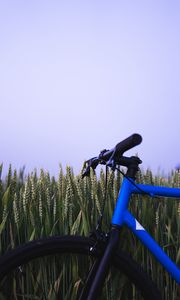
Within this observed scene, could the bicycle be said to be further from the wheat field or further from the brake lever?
the wheat field

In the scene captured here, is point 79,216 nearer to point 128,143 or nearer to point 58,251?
point 58,251

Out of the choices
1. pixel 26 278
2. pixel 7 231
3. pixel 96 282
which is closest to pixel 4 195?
pixel 7 231

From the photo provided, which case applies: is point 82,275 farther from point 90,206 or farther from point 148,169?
point 148,169

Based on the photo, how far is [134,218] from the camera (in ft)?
8.68

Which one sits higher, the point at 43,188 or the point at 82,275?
the point at 43,188

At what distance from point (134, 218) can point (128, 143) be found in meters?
0.39

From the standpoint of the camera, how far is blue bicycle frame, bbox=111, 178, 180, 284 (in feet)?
8.53

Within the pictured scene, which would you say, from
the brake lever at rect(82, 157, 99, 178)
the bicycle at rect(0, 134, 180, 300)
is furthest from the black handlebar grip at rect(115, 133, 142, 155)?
the brake lever at rect(82, 157, 99, 178)

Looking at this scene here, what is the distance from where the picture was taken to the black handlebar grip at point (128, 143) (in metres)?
2.52

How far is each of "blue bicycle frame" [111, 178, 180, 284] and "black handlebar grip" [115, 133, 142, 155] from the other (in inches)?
7.2

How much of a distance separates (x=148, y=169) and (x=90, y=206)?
55 cm

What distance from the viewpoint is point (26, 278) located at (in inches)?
119

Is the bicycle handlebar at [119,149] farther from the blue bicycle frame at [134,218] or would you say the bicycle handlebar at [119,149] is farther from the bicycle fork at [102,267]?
the bicycle fork at [102,267]

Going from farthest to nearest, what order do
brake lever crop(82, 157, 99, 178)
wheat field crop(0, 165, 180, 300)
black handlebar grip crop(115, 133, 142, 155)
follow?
wheat field crop(0, 165, 180, 300), brake lever crop(82, 157, 99, 178), black handlebar grip crop(115, 133, 142, 155)
